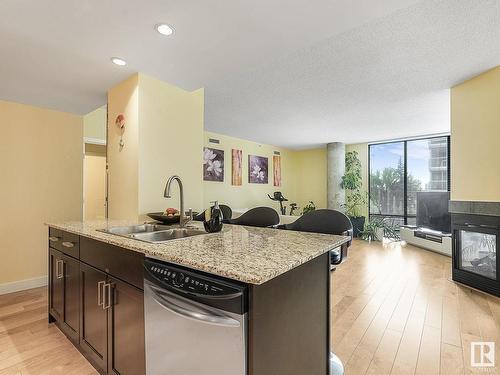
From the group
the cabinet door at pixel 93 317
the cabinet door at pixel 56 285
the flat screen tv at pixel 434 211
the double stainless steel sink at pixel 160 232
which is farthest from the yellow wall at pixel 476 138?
the cabinet door at pixel 56 285

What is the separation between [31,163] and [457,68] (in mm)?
5054

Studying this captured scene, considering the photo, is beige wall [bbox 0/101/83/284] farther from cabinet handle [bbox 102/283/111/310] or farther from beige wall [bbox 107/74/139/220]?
cabinet handle [bbox 102/283/111/310]

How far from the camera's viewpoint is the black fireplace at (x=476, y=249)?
288 centimetres

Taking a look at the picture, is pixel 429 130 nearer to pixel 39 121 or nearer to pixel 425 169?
pixel 425 169

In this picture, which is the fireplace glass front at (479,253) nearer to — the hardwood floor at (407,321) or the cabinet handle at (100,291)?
the hardwood floor at (407,321)

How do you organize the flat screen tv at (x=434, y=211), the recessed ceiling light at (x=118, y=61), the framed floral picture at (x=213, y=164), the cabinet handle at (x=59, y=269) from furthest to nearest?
1. the framed floral picture at (x=213, y=164)
2. the flat screen tv at (x=434, y=211)
3. the recessed ceiling light at (x=118, y=61)
4. the cabinet handle at (x=59, y=269)

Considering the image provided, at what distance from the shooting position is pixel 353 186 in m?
6.73

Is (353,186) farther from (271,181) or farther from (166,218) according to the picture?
(166,218)

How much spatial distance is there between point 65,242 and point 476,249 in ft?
14.2

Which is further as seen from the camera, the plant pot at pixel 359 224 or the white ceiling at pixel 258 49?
the plant pot at pixel 359 224

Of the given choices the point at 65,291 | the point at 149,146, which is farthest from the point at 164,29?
the point at 65,291

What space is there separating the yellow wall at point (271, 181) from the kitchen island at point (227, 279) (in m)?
3.86

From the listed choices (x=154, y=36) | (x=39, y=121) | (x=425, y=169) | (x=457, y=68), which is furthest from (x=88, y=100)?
(x=425, y=169)

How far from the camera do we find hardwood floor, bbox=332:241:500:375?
1.79 m
